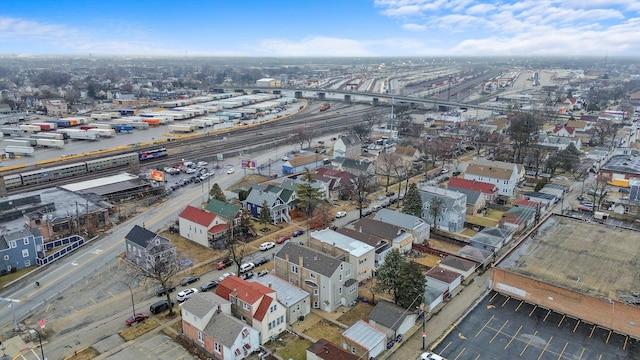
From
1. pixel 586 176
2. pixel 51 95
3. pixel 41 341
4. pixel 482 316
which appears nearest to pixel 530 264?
pixel 482 316

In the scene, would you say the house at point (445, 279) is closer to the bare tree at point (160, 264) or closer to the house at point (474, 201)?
the house at point (474, 201)

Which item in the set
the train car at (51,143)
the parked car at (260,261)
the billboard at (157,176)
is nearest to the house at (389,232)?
the parked car at (260,261)

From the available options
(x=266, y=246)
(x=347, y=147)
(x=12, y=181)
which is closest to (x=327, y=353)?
(x=266, y=246)

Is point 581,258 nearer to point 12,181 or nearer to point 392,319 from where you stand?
point 392,319

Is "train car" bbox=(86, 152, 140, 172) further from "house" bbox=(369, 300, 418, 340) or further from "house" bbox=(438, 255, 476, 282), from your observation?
"house" bbox=(369, 300, 418, 340)

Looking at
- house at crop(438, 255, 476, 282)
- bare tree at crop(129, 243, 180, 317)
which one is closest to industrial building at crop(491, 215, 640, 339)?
house at crop(438, 255, 476, 282)

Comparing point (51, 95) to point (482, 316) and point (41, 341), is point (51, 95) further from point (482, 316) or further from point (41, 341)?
point (482, 316)
